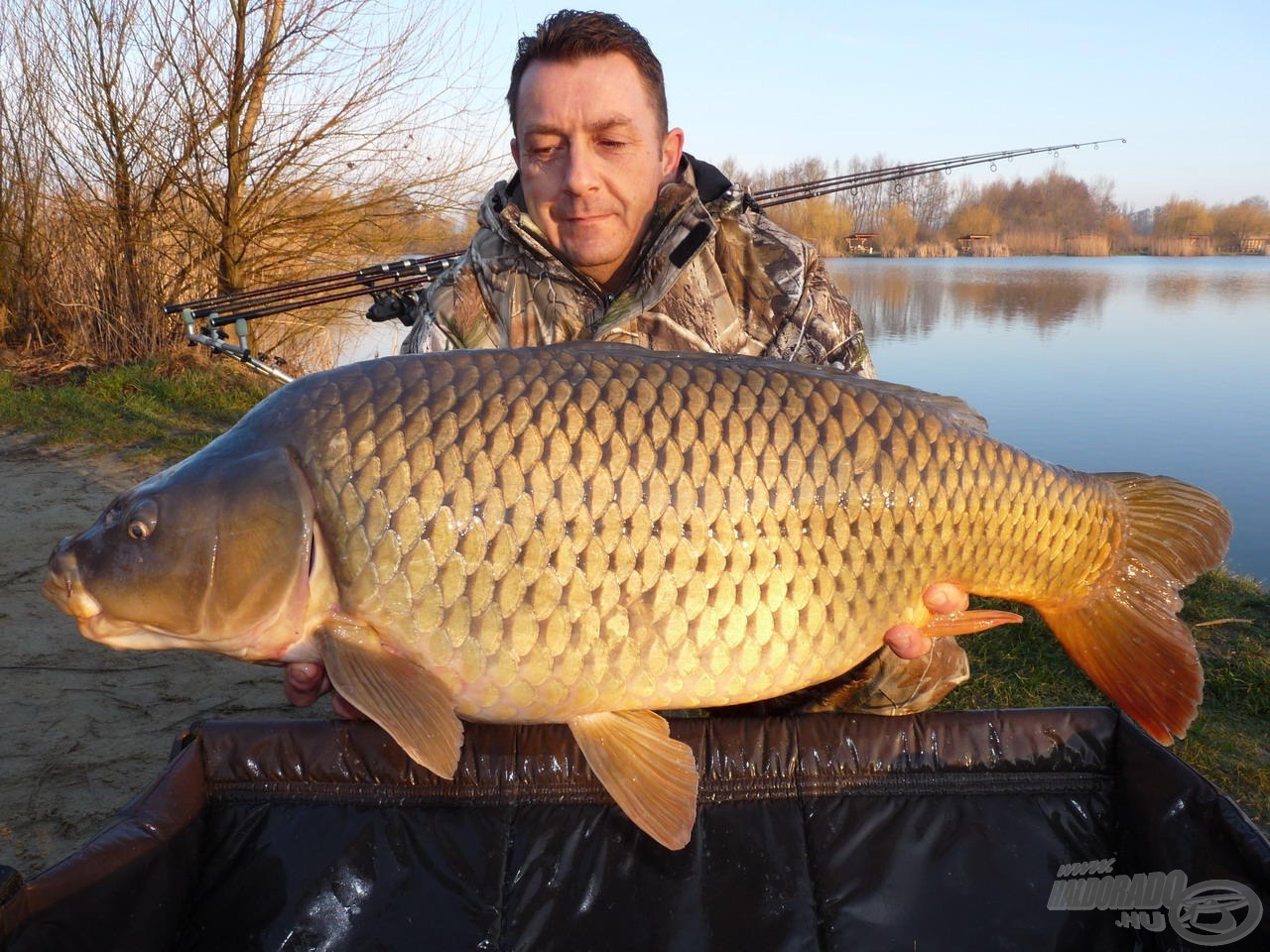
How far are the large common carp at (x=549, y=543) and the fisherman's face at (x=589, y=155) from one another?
612mm

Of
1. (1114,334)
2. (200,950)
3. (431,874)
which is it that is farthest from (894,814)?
(1114,334)

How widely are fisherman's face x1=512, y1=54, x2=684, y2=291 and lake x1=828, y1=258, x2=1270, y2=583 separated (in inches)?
65.0

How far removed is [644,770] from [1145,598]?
72 centimetres

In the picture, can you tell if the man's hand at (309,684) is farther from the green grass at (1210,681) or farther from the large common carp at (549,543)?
the green grass at (1210,681)

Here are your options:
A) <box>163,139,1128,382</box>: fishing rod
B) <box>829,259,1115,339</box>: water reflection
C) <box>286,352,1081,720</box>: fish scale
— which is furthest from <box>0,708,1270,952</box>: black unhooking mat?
<box>829,259,1115,339</box>: water reflection

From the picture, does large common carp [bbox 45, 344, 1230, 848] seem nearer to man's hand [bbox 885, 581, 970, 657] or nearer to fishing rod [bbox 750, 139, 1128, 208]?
man's hand [bbox 885, 581, 970, 657]

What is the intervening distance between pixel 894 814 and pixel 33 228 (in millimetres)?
7062

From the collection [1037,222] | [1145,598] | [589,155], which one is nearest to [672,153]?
[589,155]

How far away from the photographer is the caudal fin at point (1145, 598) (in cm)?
127

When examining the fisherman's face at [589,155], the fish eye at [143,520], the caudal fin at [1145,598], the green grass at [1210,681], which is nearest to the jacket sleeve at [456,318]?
the fisherman's face at [589,155]

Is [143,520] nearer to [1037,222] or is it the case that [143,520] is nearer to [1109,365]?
[1109,365]

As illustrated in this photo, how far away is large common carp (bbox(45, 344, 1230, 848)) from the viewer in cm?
110

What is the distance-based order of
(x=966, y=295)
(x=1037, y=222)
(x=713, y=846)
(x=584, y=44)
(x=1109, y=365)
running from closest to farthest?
(x=713, y=846), (x=584, y=44), (x=1109, y=365), (x=966, y=295), (x=1037, y=222)

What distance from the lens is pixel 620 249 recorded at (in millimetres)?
1811
